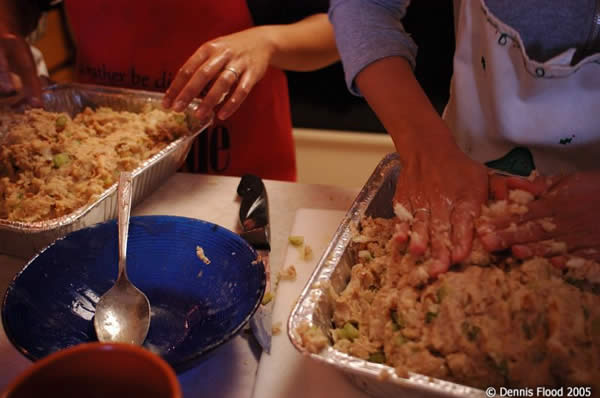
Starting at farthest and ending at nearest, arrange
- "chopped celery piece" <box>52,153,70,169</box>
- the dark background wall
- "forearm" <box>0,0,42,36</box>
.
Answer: the dark background wall < "forearm" <box>0,0,42,36</box> < "chopped celery piece" <box>52,153,70,169</box>

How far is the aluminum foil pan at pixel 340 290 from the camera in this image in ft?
2.79

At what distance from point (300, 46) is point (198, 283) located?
115 centimetres

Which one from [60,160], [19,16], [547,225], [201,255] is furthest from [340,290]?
[19,16]

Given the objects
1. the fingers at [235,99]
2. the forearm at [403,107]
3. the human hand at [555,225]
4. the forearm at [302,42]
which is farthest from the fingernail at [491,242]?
the forearm at [302,42]

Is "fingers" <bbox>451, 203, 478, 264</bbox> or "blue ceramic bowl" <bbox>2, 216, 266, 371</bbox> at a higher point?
"fingers" <bbox>451, 203, 478, 264</bbox>

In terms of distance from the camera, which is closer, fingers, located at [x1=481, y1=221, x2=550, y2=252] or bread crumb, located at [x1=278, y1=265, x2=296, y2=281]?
fingers, located at [x1=481, y1=221, x2=550, y2=252]

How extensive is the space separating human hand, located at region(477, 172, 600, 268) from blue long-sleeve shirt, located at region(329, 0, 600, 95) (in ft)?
1.39

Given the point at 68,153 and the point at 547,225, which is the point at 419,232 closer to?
the point at 547,225

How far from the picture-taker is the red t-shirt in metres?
1.97

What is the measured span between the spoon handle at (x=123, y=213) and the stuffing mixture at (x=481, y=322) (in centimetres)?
45

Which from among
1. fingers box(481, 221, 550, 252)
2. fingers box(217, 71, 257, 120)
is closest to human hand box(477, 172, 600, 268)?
fingers box(481, 221, 550, 252)

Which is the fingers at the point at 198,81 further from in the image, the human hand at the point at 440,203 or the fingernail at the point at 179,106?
the human hand at the point at 440,203

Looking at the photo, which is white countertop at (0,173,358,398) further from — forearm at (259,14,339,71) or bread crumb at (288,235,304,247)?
forearm at (259,14,339,71)

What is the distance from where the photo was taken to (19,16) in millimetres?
2162
